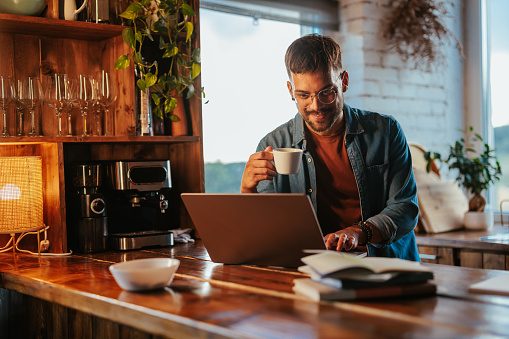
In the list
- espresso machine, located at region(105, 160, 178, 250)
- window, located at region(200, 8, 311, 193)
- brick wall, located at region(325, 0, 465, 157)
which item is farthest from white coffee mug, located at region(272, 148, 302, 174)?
brick wall, located at region(325, 0, 465, 157)

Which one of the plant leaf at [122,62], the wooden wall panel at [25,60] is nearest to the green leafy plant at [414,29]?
the plant leaf at [122,62]

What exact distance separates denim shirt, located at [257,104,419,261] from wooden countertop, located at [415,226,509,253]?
78 cm

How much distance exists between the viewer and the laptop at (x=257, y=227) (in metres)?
1.58

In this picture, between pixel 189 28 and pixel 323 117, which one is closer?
pixel 323 117

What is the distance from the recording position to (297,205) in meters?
1.55

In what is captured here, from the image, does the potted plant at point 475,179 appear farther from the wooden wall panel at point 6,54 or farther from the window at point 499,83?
the wooden wall panel at point 6,54

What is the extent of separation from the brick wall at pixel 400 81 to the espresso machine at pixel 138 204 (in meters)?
1.54

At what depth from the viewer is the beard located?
7.10ft

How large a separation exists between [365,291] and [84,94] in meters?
1.41

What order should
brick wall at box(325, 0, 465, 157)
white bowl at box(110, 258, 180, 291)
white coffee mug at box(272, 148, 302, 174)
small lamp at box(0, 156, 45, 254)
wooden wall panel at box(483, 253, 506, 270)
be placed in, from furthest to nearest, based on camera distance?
brick wall at box(325, 0, 465, 157) < wooden wall panel at box(483, 253, 506, 270) < small lamp at box(0, 156, 45, 254) < white coffee mug at box(272, 148, 302, 174) < white bowl at box(110, 258, 180, 291)

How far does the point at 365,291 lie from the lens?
1.32 m

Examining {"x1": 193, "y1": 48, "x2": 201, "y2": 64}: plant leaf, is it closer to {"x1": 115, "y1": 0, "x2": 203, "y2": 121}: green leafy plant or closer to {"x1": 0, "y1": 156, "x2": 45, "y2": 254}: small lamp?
{"x1": 115, "y1": 0, "x2": 203, "y2": 121}: green leafy plant

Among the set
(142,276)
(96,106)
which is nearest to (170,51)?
(96,106)

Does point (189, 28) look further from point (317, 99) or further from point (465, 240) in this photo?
point (465, 240)
